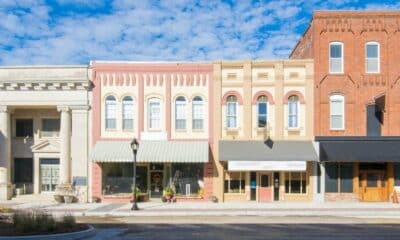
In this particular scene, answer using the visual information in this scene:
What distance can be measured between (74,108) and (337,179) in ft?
58.2

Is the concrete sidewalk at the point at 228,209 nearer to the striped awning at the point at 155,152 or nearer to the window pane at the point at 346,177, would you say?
the window pane at the point at 346,177

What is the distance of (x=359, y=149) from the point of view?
99.8 ft

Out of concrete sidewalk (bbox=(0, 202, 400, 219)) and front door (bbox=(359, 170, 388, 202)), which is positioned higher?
front door (bbox=(359, 170, 388, 202))

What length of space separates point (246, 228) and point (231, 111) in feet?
44.6

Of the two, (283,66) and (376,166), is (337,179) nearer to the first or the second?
(376,166)

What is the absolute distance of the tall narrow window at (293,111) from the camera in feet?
104

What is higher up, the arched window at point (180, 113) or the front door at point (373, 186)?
the arched window at point (180, 113)

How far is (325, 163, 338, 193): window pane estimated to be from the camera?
31.2 metres

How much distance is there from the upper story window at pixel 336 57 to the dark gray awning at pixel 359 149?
4.54 meters

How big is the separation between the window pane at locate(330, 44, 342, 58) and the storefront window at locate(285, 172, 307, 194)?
314 inches

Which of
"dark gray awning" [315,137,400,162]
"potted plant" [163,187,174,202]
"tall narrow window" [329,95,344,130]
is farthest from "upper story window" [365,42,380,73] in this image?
"potted plant" [163,187,174,202]

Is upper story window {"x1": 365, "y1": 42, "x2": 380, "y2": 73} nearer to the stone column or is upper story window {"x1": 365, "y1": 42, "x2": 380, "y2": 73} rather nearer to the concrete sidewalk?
the concrete sidewalk

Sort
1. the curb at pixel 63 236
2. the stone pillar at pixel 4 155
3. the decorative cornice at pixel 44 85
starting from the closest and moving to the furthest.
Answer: the curb at pixel 63 236
the decorative cornice at pixel 44 85
the stone pillar at pixel 4 155

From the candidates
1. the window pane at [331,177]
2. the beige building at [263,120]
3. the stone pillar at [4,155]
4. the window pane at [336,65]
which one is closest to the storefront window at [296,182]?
the beige building at [263,120]
